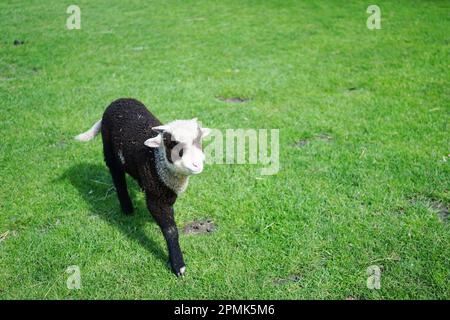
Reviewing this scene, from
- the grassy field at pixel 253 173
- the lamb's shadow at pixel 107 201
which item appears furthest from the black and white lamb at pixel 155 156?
the grassy field at pixel 253 173

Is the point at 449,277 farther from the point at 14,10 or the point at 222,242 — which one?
the point at 14,10

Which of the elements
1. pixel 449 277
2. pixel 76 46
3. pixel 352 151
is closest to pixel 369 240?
pixel 449 277

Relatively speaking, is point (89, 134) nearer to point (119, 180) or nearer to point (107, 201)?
point (119, 180)

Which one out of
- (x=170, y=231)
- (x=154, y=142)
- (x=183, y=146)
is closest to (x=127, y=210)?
(x=170, y=231)

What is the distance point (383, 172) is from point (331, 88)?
9.80ft

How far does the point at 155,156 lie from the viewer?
377cm

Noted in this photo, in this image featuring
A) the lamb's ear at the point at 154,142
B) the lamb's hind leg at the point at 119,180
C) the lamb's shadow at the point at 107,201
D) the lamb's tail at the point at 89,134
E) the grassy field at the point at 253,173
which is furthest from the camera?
the lamb's tail at the point at 89,134

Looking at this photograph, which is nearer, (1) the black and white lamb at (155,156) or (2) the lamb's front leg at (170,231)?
(1) the black and white lamb at (155,156)

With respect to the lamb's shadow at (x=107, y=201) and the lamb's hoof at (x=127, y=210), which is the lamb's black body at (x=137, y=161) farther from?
the lamb's shadow at (x=107, y=201)

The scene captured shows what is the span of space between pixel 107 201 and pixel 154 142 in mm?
1643

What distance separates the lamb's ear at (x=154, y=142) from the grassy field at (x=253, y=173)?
1.13m

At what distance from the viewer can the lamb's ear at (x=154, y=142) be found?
354 centimetres

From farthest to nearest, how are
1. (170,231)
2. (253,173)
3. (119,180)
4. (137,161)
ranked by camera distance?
1. (253,173)
2. (119,180)
3. (137,161)
4. (170,231)

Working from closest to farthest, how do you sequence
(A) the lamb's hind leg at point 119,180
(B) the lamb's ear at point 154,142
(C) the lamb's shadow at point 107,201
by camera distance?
(B) the lamb's ear at point 154,142, (C) the lamb's shadow at point 107,201, (A) the lamb's hind leg at point 119,180
